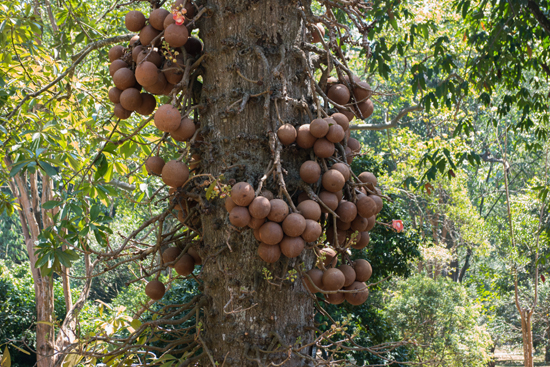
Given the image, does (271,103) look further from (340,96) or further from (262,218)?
(262,218)

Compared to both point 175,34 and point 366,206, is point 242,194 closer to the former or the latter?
point 366,206

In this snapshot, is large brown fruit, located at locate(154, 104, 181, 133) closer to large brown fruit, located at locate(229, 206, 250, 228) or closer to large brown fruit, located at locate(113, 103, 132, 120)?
large brown fruit, located at locate(113, 103, 132, 120)

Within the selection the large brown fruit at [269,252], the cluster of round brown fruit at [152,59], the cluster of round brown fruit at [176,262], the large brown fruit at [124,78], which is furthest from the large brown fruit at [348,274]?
the large brown fruit at [124,78]

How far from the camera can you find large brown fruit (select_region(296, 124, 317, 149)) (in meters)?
1.23

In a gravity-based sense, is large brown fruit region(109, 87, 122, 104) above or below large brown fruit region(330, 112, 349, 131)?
above

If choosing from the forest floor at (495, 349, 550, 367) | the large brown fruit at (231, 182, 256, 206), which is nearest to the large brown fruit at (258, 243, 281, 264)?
the large brown fruit at (231, 182, 256, 206)

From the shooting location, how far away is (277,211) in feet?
3.65

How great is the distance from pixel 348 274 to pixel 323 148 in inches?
14.9

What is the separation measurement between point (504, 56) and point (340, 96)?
312 centimetres

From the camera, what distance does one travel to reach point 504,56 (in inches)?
150

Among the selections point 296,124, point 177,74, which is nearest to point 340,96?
point 296,124

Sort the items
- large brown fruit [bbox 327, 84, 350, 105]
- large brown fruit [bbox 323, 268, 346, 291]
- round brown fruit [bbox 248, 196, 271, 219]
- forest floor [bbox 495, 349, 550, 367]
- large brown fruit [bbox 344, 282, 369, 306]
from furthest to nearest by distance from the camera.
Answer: forest floor [bbox 495, 349, 550, 367] → large brown fruit [bbox 327, 84, 350, 105] → large brown fruit [bbox 344, 282, 369, 306] → large brown fruit [bbox 323, 268, 346, 291] → round brown fruit [bbox 248, 196, 271, 219]

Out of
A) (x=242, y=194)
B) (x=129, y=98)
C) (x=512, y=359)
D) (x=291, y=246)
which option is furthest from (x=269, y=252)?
(x=512, y=359)

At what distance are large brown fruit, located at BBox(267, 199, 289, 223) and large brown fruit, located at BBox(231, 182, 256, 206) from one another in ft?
0.19
